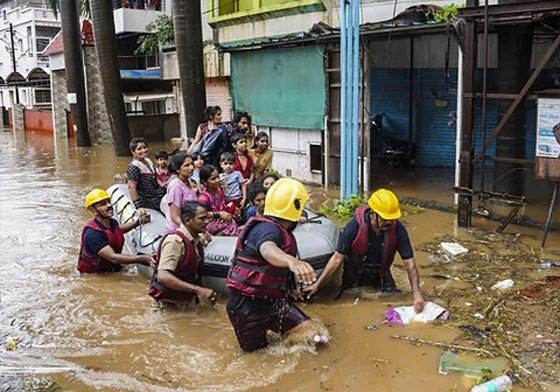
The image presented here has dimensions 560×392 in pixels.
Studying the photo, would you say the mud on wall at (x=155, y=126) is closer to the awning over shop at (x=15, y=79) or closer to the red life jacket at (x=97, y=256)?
the awning over shop at (x=15, y=79)

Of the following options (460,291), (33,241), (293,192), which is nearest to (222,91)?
(33,241)

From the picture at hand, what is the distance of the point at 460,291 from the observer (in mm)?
6305

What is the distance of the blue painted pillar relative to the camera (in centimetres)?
945

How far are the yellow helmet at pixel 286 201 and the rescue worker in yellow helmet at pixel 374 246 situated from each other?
1170 millimetres

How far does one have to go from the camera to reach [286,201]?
14.3 ft

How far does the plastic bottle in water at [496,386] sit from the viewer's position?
418 centimetres

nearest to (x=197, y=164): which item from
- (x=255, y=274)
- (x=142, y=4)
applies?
(x=255, y=274)

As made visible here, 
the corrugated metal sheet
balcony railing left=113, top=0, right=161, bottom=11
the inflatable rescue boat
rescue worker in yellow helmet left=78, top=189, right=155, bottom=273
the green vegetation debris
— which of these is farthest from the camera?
balcony railing left=113, top=0, right=161, bottom=11

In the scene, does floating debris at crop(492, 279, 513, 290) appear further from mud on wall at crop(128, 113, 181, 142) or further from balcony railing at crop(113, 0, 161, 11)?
balcony railing at crop(113, 0, 161, 11)

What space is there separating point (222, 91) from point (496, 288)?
1282 centimetres

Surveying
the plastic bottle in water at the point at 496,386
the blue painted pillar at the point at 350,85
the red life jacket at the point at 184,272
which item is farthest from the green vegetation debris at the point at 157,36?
the plastic bottle in water at the point at 496,386

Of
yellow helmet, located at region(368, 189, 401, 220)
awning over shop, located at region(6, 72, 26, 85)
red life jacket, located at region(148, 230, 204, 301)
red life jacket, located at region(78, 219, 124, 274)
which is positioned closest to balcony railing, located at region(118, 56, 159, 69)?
awning over shop, located at region(6, 72, 26, 85)

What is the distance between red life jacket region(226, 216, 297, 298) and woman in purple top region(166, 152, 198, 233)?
2.03 metres

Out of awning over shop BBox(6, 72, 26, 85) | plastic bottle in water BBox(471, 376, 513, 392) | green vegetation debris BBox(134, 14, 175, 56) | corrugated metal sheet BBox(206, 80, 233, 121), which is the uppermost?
green vegetation debris BBox(134, 14, 175, 56)
